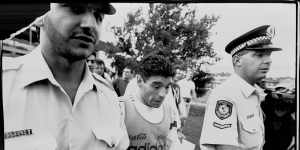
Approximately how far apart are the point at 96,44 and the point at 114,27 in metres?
0.18

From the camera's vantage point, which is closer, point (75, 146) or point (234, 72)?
point (75, 146)

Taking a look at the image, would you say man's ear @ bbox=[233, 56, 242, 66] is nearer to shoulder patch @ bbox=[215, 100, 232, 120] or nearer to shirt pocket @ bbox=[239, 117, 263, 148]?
shoulder patch @ bbox=[215, 100, 232, 120]

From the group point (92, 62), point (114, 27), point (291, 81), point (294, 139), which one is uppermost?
point (114, 27)

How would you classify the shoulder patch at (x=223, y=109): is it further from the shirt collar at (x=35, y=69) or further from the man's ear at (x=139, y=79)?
the shirt collar at (x=35, y=69)

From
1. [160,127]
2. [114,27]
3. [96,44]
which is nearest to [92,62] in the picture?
[96,44]

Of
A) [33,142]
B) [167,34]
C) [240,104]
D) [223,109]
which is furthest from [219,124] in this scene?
[33,142]

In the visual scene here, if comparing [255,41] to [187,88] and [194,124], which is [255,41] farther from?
[194,124]

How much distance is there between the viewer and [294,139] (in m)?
2.56

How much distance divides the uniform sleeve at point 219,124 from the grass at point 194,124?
0.03m

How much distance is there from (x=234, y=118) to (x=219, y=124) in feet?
0.41

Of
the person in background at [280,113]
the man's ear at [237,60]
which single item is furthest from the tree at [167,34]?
the person in background at [280,113]

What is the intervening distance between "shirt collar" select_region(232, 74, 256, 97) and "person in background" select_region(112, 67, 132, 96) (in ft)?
2.58

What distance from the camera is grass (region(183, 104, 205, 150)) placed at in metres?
2.47

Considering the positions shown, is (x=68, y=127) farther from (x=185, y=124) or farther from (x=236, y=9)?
(x=236, y=9)
